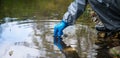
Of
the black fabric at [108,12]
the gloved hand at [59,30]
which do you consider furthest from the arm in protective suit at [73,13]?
the black fabric at [108,12]

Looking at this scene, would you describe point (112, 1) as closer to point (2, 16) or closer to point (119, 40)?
point (119, 40)

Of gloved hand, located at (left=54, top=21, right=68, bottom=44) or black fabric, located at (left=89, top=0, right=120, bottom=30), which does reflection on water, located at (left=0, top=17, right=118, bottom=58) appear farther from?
black fabric, located at (left=89, top=0, right=120, bottom=30)

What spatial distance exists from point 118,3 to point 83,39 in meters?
1.39

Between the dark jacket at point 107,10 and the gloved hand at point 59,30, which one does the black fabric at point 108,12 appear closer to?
the dark jacket at point 107,10

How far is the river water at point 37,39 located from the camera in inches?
256

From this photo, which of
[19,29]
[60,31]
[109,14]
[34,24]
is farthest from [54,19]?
[109,14]

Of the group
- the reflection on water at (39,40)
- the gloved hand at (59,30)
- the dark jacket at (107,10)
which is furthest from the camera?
the gloved hand at (59,30)

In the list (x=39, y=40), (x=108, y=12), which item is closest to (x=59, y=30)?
(x=39, y=40)

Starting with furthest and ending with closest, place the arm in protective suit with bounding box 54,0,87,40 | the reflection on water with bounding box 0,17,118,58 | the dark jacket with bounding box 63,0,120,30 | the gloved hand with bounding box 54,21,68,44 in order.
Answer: the gloved hand with bounding box 54,21,68,44, the arm in protective suit with bounding box 54,0,87,40, the dark jacket with bounding box 63,0,120,30, the reflection on water with bounding box 0,17,118,58

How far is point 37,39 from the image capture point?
752 cm

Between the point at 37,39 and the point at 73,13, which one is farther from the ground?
the point at 73,13

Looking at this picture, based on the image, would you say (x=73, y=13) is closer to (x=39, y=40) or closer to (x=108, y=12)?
(x=108, y=12)

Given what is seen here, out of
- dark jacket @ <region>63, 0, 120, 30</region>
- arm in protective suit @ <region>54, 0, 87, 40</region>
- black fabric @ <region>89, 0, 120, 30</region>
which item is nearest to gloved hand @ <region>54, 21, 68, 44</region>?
arm in protective suit @ <region>54, 0, 87, 40</region>

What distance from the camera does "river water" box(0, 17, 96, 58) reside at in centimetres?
650
